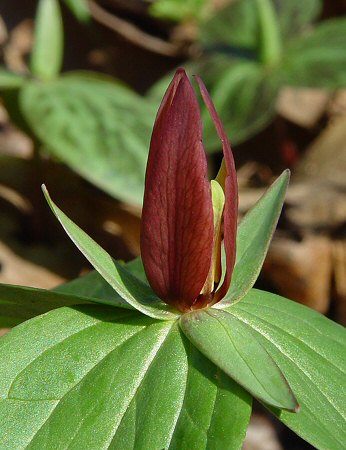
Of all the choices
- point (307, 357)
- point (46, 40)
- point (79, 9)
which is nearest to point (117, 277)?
point (307, 357)

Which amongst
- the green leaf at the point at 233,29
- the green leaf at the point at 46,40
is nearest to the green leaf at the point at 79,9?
the green leaf at the point at 233,29

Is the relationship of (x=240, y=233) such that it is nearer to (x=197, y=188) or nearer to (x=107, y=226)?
(x=197, y=188)

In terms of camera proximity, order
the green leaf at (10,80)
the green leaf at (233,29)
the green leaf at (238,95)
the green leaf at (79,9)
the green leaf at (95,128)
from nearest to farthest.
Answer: the green leaf at (95,128) → the green leaf at (10,80) → the green leaf at (238,95) → the green leaf at (79,9) → the green leaf at (233,29)

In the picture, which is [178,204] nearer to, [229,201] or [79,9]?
[229,201]

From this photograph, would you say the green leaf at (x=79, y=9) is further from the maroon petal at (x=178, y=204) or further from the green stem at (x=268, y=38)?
the maroon petal at (x=178, y=204)

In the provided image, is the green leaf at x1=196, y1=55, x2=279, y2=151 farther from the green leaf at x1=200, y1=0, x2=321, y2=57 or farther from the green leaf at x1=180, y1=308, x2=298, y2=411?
the green leaf at x1=180, y1=308, x2=298, y2=411

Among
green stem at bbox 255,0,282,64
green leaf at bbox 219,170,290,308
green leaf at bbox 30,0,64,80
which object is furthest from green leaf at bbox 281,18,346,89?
green leaf at bbox 219,170,290,308

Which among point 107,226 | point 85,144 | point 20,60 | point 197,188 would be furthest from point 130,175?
point 20,60

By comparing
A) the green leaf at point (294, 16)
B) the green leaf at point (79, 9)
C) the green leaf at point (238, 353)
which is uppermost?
the green leaf at point (294, 16)
